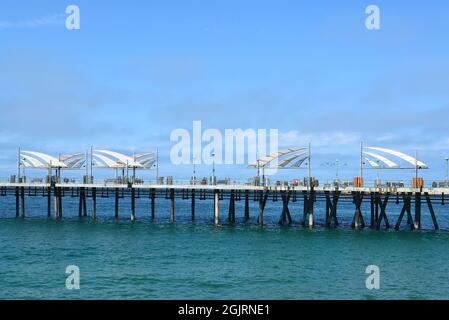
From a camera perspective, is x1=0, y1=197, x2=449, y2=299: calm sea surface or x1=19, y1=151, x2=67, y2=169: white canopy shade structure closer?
x1=0, y1=197, x2=449, y2=299: calm sea surface

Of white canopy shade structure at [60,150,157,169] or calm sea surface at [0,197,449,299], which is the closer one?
calm sea surface at [0,197,449,299]

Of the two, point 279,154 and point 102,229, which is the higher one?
point 279,154

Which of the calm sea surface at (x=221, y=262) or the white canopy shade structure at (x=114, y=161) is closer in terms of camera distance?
the calm sea surface at (x=221, y=262)

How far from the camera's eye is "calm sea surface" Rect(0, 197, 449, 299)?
2494cm

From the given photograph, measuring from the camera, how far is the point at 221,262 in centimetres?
3175

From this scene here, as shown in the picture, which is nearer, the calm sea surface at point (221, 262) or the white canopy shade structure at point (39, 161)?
the calm sea surface at point (221, 262)

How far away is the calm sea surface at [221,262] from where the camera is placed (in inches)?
982

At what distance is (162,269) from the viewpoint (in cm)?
2962

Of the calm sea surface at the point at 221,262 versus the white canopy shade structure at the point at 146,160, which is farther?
the white canopy shade structure at the point at 146,160

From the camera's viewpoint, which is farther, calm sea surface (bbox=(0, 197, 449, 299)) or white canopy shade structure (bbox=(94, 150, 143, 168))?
white canopy shade structure (bbox=(94, 150, 143, 168))

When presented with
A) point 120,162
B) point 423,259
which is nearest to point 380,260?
point 423,259

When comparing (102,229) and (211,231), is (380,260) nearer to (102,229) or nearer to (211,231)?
(211,231)
